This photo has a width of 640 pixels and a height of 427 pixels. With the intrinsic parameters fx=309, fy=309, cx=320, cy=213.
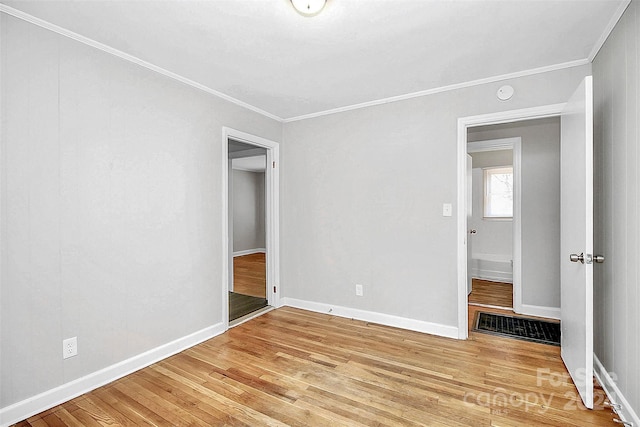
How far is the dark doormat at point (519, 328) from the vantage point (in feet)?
9.84

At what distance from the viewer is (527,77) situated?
2730 millimetres

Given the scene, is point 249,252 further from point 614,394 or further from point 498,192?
point 614,394

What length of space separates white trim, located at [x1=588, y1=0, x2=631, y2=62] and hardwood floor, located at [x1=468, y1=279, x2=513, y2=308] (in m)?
2.88

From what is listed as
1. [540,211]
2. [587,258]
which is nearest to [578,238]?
[587,258]

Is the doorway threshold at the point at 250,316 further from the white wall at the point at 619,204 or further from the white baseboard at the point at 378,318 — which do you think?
the white wall at the point at 619,204

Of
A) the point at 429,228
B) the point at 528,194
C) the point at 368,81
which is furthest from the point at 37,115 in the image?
the point at 528,194

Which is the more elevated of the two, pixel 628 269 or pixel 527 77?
pixel 527 77

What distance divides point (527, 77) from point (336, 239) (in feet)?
8.00

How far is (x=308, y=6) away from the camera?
1771mm

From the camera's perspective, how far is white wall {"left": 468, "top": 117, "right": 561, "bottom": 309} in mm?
3551

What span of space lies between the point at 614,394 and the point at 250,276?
16.8 ft

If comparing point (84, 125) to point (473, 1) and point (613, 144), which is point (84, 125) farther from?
point (613, 144)

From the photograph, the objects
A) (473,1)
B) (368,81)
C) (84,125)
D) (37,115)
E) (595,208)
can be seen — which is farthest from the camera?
(368,81)

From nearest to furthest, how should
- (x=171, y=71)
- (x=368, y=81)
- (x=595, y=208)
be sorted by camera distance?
1. (x=595, y=208)
2. (x=171, y=71)
3. (x=368, y=81)
